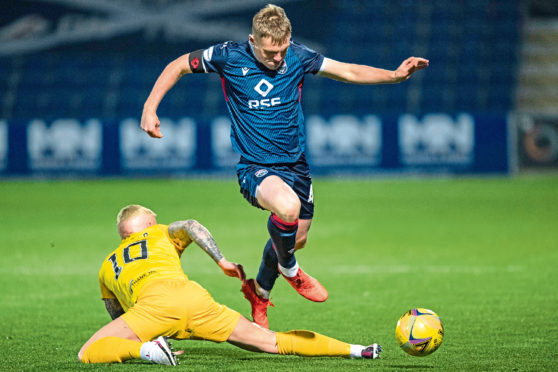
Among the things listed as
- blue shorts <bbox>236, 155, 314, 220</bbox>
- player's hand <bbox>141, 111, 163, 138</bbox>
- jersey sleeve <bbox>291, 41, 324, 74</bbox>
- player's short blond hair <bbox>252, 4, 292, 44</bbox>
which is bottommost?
blue shorts <bbox>236, 155, 314, 220</bbox>

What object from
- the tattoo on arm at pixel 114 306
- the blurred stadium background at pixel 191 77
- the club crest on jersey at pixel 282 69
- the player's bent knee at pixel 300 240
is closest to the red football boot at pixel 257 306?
the player's bent knee at pixel 300 240

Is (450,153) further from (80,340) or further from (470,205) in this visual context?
(80,340)

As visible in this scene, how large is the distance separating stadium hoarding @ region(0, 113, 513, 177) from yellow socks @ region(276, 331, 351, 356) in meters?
15.9

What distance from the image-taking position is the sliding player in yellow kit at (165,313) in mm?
4984

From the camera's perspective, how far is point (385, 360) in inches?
204

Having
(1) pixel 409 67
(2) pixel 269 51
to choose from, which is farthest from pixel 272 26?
(1) pixel 409 67

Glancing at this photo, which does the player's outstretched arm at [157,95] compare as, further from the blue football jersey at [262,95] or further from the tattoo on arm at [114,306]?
the tattoo on arm at [114,306]

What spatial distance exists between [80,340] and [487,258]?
5.26 meters

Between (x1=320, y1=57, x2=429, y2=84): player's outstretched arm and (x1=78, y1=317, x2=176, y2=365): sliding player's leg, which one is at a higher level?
(x1=320, y1=57, x2=429, y2=84): player's outstretched arm

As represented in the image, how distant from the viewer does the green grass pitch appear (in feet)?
17.7

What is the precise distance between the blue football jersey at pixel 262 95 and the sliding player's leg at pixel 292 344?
4.18 feet

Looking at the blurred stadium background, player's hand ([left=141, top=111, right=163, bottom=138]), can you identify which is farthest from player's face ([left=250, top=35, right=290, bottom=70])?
the blurred stadium background

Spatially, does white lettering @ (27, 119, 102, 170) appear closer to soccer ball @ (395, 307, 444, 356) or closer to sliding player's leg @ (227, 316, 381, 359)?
sliding player's leg @ (227, 316, 381, 359)

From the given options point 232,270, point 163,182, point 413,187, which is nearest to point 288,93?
point 232,270
